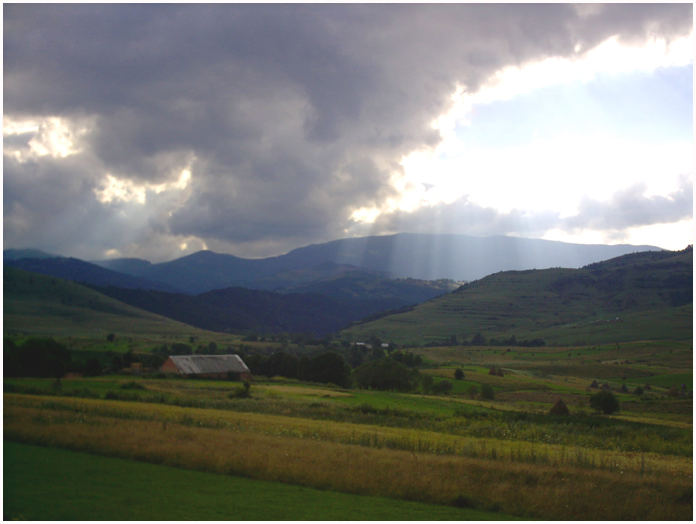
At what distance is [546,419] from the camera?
62.7 m

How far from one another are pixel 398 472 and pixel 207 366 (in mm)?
74240

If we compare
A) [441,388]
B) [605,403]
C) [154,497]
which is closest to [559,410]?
[605,403]

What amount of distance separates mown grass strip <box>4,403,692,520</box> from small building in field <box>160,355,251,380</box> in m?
61.0

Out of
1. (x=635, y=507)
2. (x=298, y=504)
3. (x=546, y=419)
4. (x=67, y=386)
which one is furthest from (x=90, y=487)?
(x=546, y=419)

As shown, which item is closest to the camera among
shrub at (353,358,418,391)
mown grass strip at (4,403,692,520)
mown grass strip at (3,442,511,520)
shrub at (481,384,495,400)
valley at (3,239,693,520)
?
mown grass strip at (3,442,511,520)

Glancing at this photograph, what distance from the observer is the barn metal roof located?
9219cm

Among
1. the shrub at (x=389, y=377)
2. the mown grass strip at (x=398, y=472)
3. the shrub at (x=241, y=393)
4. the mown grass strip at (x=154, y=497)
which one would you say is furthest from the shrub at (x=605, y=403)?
the mown grass strip at (x=154, y=497)

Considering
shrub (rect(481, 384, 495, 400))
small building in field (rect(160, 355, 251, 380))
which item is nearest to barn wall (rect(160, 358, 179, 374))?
small building in field (rect(160, 355, 251, 380))

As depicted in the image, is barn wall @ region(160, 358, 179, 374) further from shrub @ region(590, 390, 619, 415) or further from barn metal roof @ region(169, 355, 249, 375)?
shrub @ region(590, 390, 619, 415)

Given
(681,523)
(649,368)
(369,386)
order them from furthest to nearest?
(649,368) → (369,386) → (681,523)

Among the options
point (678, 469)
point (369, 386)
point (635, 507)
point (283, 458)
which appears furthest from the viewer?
point (369, 386)

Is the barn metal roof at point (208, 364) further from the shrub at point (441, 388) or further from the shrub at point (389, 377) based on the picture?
the shrub at point (441, 388)

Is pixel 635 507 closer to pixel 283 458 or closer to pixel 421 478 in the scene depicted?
pixel 421 478

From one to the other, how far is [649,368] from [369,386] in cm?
7665
